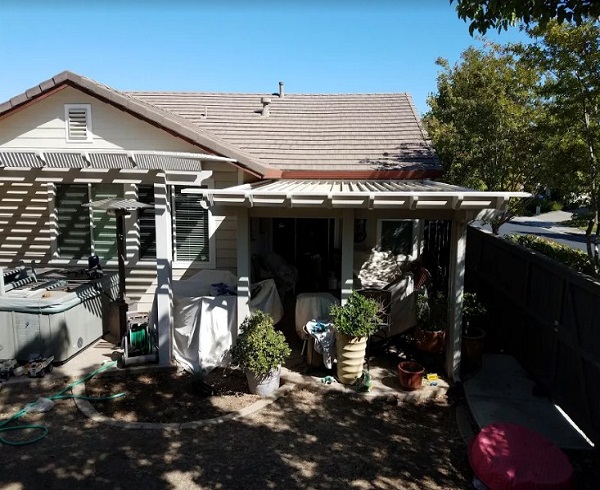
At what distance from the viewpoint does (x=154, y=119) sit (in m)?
8.70

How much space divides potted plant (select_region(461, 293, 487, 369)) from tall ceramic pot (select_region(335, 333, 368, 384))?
182cm

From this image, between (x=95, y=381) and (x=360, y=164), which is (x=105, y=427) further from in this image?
(x=360, y=164)

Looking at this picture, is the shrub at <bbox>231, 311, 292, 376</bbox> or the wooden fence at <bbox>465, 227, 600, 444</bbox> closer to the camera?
the wooden fence at <bbox>465, 227, 600, 444</bbox>

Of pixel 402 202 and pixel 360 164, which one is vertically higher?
pixel 360 164

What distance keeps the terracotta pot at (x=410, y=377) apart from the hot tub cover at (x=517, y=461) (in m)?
1.69

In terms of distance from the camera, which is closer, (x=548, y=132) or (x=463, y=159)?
(x=548, y=132)

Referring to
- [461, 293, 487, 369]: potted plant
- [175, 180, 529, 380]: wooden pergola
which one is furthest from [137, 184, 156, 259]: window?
[461, 293, 487, 369]: potted plant

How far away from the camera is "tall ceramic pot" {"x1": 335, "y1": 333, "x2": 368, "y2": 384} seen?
7078 mm

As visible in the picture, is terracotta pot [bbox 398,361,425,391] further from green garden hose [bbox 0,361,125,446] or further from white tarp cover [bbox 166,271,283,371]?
green garden hose [bbox 0,361,125,446]

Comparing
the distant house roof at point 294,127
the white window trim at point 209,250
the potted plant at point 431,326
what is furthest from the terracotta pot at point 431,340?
the white window trim at point 209,250

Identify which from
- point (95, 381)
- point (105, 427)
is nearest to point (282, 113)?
point (95, 381)

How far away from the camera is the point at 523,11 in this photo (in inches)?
191

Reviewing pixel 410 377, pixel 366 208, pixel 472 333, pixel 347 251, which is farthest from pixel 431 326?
pixel 366 208

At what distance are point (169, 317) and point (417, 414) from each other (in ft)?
13.7
